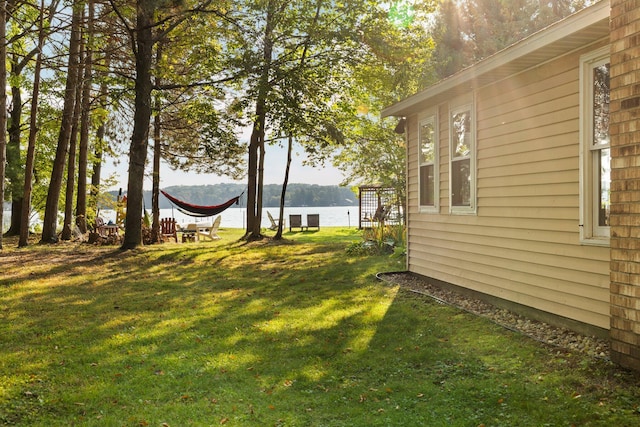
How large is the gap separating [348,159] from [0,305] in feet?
58.2

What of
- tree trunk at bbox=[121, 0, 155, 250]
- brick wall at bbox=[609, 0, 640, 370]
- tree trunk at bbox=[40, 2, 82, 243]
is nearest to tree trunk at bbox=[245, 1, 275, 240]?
tree trunk at bbox=[121, 0, 155, 250]

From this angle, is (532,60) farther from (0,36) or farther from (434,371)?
(0,36)

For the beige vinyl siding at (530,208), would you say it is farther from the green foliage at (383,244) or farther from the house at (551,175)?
the green foliage at (383,244)

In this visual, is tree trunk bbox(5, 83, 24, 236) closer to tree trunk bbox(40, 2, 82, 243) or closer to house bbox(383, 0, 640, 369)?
tree trunk bbox(40, 2, 82, 243)

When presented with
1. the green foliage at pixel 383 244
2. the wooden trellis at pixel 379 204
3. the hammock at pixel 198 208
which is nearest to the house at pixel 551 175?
the green foliage at pixel 383 244

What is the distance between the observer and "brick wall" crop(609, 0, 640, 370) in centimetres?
375

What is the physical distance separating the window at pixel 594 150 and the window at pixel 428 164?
3009 millimetres

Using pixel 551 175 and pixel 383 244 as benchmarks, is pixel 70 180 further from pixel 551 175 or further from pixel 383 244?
pixel 551 175

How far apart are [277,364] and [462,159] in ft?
13.1

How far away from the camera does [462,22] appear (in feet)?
72.6

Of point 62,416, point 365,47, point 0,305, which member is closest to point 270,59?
point 365,47

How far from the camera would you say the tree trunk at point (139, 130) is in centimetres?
1184

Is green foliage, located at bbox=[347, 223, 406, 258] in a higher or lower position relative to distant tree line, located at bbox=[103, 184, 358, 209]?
lower

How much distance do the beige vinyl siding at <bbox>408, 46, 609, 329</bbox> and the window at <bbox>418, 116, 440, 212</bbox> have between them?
0.26 meters
